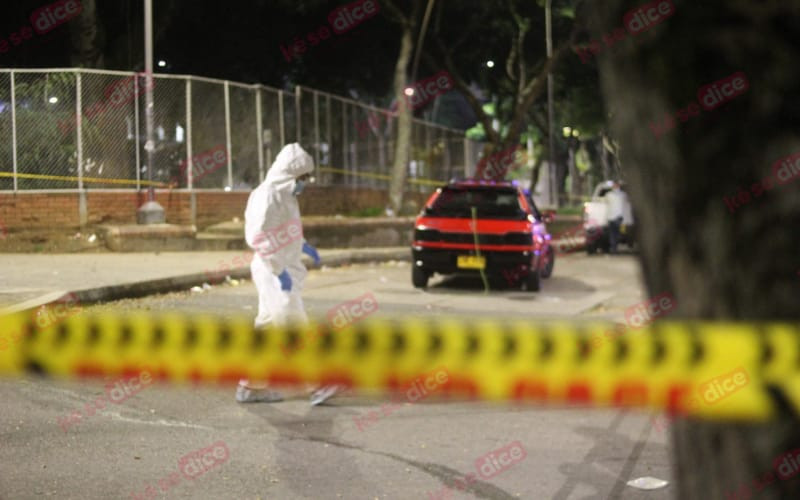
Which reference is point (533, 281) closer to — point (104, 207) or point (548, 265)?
point (548, 265)

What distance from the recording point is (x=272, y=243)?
27.7 feet

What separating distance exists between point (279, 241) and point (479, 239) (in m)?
7.86

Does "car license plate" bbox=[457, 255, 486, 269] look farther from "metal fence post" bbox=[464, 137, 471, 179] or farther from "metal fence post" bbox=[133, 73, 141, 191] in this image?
"metal fence post" bbox=[464, 137, 471, 179]

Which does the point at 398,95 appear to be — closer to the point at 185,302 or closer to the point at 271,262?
the point at 185,302

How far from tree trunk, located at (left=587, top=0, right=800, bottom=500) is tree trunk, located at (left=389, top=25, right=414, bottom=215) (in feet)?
85.3

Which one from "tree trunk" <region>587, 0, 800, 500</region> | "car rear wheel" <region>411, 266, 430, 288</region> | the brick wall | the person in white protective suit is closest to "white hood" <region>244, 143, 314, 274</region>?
the person in white protective suit

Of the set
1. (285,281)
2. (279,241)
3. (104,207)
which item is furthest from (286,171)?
(104,207)

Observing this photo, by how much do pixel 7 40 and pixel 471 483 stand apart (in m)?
25.2

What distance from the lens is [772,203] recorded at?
1825 millimetres

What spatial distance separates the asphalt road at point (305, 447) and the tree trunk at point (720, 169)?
12.2ft

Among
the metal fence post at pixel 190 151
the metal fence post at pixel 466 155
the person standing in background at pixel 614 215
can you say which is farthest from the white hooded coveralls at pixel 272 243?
the metal fence post at pixel 466 155

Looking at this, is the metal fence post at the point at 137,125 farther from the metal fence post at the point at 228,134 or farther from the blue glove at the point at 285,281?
the blue glove at the point at 285,281

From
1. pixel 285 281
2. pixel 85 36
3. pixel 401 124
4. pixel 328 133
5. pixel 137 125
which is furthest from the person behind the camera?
pixel 328 133

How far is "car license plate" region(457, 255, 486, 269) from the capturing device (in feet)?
52.5
